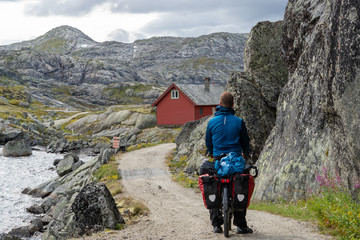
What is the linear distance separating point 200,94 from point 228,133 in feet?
168

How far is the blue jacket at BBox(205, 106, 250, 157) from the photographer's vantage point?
23.6 feet

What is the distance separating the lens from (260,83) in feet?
67.4

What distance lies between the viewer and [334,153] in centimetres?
985

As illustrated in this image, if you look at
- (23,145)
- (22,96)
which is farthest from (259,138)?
(22,96)

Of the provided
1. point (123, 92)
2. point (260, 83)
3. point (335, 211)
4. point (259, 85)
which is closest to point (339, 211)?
point (335, 211)

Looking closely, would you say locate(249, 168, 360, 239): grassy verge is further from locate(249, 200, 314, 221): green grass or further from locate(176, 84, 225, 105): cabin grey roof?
locate(176, 84, 225, 105): cabin grey roof

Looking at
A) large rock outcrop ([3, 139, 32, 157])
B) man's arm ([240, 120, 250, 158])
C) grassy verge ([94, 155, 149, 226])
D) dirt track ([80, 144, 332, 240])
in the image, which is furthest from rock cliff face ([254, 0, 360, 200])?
large rock outcrop ([3, 139, 32, 157])

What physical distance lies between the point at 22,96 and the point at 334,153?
12801cm

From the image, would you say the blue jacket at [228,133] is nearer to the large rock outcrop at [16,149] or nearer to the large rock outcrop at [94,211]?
the large rock outcrop at [94,211]

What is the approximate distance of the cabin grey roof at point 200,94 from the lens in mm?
56094

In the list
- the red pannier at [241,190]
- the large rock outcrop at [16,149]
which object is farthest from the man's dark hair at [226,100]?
the large rock outcrop at [16,149]

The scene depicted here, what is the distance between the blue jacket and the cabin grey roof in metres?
47.7

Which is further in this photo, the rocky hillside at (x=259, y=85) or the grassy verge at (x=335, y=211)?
the rocky hillside at (x=259, y=85)

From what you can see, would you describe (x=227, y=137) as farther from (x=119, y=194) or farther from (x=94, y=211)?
(x=119, y=194)
